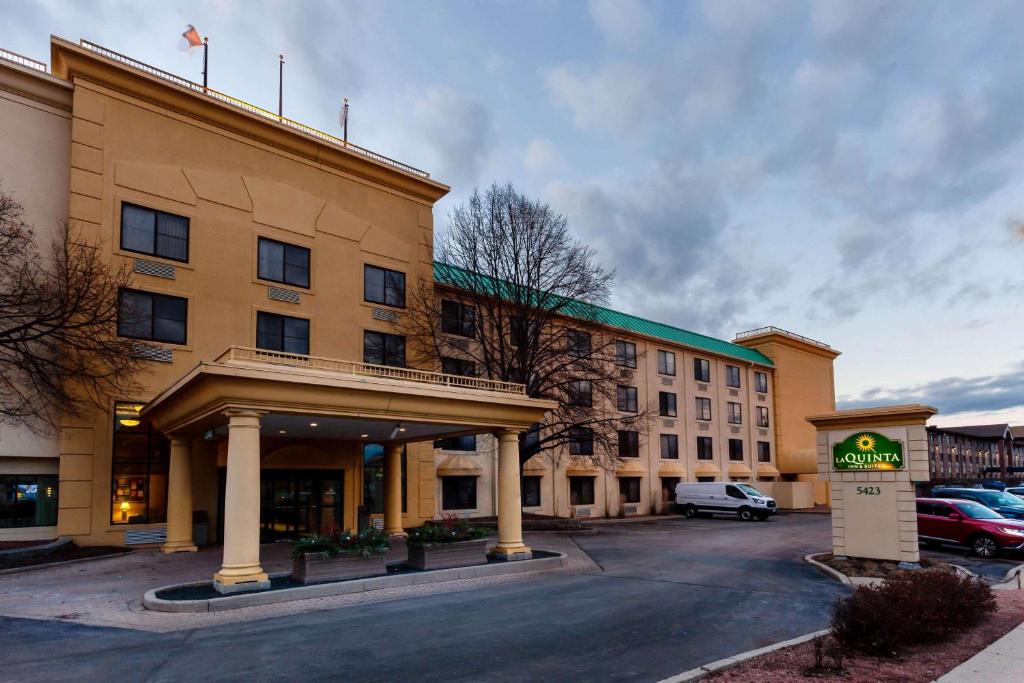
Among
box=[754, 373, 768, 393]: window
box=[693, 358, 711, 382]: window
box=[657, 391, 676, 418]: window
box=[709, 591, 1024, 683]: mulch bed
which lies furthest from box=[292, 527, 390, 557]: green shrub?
box=[754, 373, 768, 393]: window

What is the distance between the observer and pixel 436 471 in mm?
31078

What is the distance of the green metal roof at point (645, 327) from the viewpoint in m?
30.7

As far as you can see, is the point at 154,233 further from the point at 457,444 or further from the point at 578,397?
the point at 578,397

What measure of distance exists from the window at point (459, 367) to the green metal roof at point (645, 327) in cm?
327

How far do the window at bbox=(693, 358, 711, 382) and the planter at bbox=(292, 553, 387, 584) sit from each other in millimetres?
35718

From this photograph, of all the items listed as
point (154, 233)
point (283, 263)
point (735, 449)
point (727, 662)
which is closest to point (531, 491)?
point (283, 263)

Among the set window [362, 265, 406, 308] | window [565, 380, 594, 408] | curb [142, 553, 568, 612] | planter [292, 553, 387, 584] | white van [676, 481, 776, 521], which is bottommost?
white van [676, 481, 776, 521]

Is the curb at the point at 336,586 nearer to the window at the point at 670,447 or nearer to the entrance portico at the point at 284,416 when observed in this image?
the entrance portico at the point at 284,416

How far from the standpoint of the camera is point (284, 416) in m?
16.0

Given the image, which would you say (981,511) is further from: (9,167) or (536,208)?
(9,167)

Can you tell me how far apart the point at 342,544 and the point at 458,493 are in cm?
1693

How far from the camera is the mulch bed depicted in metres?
7.81

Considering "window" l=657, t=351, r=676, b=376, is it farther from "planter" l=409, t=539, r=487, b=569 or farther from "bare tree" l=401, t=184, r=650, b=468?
"planter" l=409, t=539, r=487, b=569

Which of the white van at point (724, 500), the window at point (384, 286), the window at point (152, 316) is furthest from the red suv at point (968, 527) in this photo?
the window at point (152, 316)
